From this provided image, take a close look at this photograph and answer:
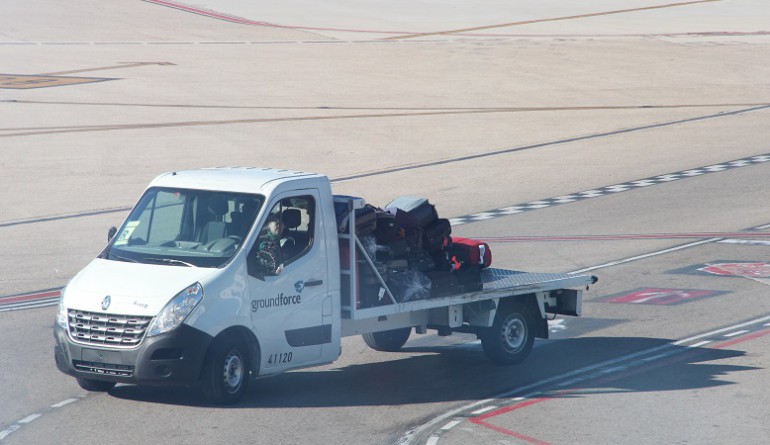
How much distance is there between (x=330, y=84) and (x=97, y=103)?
29.7ft

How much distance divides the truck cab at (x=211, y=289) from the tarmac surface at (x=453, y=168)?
494 mm

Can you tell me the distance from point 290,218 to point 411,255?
176cm

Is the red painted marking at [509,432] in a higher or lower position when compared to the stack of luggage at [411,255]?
lower

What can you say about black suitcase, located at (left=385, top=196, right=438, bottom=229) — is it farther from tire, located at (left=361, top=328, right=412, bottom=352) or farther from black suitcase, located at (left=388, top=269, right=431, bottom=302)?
tire, located at (left=361, top=328, right=412, bottom=352)

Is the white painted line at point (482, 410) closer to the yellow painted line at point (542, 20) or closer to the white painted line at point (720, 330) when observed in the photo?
the white painted line at point (720, 330)

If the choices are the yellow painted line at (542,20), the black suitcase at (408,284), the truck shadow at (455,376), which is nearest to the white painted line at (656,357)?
the truck shadow at (455,376)

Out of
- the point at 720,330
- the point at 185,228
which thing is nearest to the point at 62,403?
the point at 185,228

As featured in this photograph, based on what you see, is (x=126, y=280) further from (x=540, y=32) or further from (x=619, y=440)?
(x=540, y=32)

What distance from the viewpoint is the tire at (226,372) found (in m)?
11.7

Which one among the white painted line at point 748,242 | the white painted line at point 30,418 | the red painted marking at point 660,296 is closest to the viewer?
the white painted line at point 30,418

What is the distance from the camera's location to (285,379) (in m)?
13.4

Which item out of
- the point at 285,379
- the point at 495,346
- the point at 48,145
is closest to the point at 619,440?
the point at 495,346

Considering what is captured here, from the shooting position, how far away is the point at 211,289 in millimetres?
11672

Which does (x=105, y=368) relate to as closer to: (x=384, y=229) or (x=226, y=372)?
(x=226, y=372)
